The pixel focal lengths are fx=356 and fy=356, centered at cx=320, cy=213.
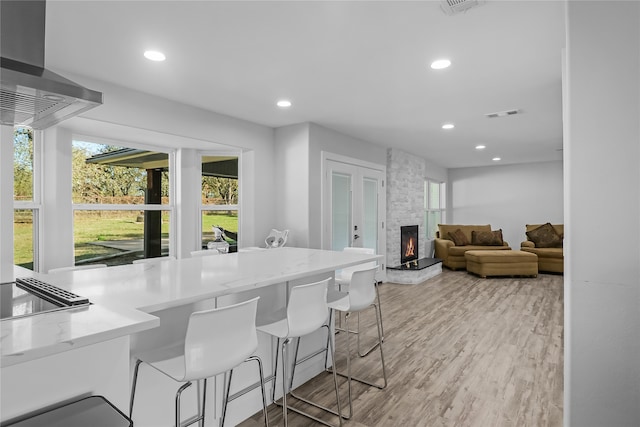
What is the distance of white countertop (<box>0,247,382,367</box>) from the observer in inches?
39.3

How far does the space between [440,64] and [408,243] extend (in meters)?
4.86

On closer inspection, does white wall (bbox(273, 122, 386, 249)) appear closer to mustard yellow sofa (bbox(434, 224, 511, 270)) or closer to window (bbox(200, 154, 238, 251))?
window (bbox(200, 154, 238, 251))

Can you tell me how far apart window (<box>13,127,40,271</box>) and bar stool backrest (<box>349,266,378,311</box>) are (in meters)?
2.95

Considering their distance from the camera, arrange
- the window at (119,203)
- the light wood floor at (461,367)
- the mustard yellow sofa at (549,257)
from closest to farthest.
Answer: the light wood floor at (461,367) → the window at (119,203) → the mustard yellow sofa at (549,257)

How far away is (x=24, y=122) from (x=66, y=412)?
5.03 feet

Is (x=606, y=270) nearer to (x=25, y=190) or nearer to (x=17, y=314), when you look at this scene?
(x=17, y=314)

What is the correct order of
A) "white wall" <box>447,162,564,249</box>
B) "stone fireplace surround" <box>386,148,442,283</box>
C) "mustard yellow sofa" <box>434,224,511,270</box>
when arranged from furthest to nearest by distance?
1. "white wall" <box>447,162,564,249</box>
2. "mustard yellow sofa" <box>434,224,511,270</box>
3. "stone fireplace surround" <box>386,148,442,283</box>

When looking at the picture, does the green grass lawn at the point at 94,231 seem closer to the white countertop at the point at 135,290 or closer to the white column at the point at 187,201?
A: the white column at the point at 187,201

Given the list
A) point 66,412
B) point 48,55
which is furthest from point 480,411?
point 48,55

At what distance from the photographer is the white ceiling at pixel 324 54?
6.98 ft

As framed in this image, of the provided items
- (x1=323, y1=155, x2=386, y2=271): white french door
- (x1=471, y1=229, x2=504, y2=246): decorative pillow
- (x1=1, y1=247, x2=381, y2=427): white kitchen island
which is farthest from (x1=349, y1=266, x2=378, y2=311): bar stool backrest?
(x1=471, y1=229, x2=504, y2=246): decorative pillow

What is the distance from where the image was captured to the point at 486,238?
26.9 ft

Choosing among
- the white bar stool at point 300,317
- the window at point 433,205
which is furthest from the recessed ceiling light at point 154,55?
the window at point 433,205

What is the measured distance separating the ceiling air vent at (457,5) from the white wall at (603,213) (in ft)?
1.76
